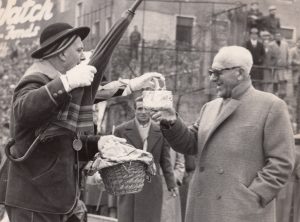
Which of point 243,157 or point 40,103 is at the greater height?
point 40,103

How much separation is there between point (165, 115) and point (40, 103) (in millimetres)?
1227

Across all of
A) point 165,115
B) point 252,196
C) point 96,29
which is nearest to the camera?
point 252,196

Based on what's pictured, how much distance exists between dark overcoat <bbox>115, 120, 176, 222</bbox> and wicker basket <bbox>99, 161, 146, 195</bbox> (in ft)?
13.4

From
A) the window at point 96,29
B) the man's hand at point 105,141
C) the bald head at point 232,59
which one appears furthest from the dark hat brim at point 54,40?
the window at point 96,29

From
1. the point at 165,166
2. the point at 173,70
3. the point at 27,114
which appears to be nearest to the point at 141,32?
the point at 173,70

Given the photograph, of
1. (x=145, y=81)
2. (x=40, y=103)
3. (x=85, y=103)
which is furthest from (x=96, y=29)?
(x=40, y=103)

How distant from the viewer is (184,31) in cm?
1661

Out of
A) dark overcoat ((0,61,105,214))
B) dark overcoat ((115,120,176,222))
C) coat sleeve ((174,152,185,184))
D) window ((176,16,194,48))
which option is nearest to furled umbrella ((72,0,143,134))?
dark overcoat ((0,61,105,214))

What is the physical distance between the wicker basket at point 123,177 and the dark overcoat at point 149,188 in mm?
4073

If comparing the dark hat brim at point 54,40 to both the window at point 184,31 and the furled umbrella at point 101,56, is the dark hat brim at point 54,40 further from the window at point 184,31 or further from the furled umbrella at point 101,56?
the window at point 184,31

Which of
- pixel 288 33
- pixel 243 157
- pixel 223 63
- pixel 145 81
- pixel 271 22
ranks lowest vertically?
pixel 243 157

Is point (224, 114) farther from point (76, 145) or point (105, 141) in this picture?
point (76, 145)

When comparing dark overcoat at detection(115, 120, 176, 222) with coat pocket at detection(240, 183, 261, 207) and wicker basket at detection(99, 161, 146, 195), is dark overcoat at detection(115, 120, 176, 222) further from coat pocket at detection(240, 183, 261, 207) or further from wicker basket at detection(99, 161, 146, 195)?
wicker basket at detection(99, 161, 146, 195)

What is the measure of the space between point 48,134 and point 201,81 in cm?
1210
